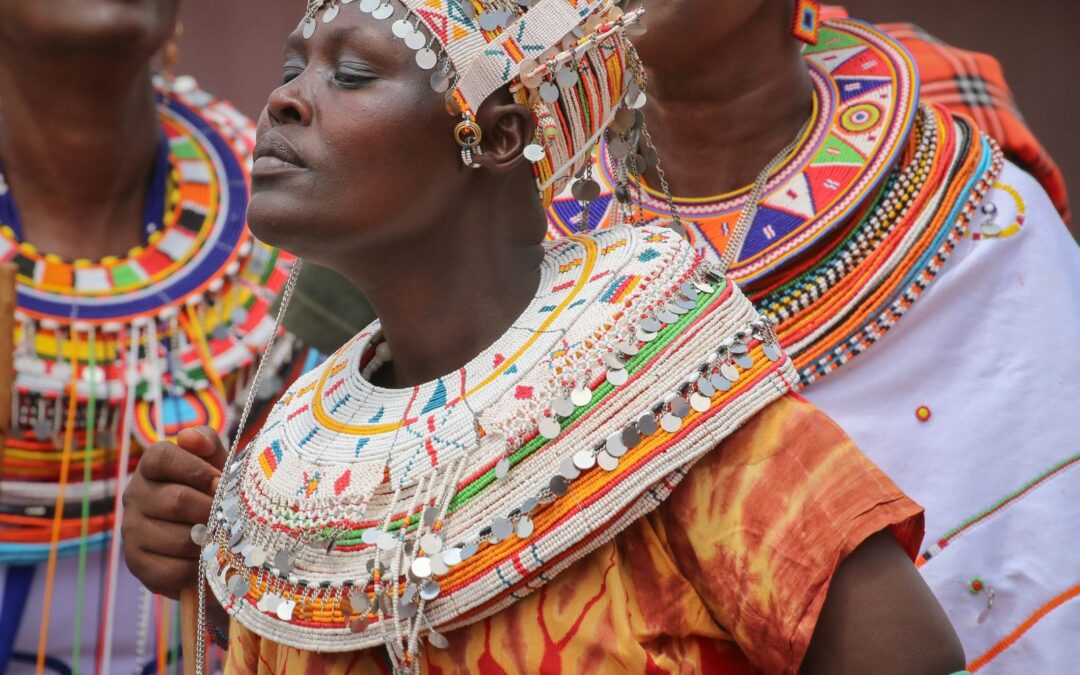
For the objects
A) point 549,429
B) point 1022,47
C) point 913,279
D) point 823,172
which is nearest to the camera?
point 549,429

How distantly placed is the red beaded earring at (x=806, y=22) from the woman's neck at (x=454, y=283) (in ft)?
3.30

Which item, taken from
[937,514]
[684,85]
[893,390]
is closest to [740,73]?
[684,85]

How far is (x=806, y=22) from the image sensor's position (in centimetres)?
275

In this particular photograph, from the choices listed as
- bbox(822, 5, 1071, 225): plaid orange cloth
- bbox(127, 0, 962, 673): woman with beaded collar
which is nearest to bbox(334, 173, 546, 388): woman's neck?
bbox(127, 0, 962, 673): woman with beaded collar

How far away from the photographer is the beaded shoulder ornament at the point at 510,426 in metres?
1.65

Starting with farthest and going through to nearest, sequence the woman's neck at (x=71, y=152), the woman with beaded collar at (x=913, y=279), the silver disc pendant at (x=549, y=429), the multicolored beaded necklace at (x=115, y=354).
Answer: the woman's neck at (x=71, y=152)
the multicolored beaded necklace at (x=115, y=354)
the woman with beaded collar at (x=913, y=279)
the silver disc pendant at (x=549, y=429)

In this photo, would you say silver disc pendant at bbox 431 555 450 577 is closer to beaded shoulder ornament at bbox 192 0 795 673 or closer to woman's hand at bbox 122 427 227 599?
beaded shoulder ornament at bbox 192 0 795 673

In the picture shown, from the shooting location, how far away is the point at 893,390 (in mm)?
2514

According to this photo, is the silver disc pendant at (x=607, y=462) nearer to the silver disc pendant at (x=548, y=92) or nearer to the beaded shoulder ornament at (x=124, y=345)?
the silver disc pendant at (x=548, y=92)

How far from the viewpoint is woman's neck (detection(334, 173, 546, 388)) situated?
1.87 meters

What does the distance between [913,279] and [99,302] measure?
5.41 feet

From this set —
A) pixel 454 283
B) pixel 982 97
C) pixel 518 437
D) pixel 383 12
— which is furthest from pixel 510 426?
pixel 982 97

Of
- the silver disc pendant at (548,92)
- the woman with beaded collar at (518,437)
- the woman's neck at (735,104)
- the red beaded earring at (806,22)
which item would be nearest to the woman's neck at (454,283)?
the woman with beaded collar at (518,437)

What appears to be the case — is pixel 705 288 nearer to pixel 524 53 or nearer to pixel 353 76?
pixel 524 53
